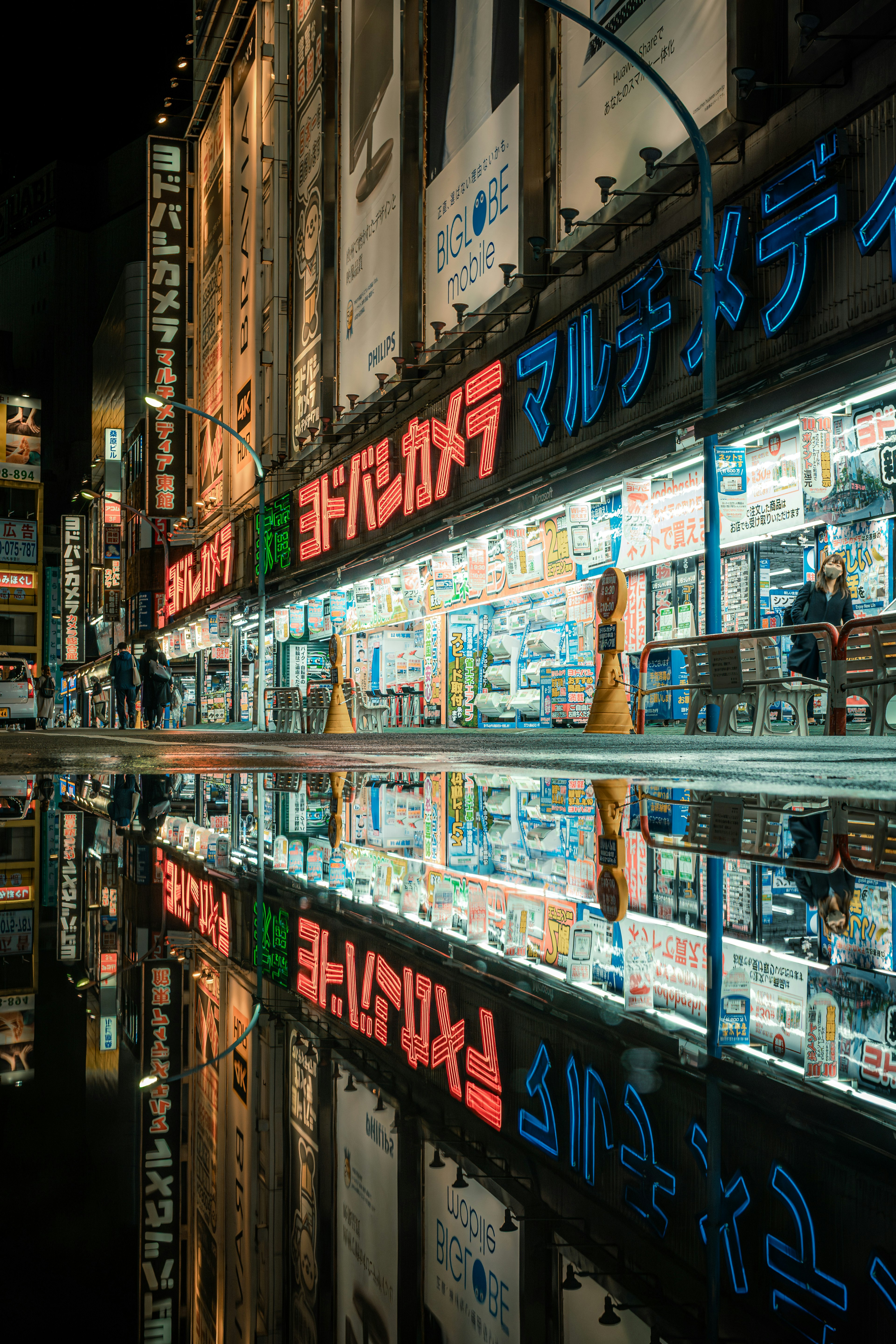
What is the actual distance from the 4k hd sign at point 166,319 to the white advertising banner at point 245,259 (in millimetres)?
5543

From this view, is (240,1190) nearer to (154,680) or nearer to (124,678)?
(154,680)

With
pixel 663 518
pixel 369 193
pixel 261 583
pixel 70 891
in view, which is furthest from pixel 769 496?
pixel 261 583

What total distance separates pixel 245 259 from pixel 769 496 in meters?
25.8

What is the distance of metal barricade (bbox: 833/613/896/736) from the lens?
31.1 feet

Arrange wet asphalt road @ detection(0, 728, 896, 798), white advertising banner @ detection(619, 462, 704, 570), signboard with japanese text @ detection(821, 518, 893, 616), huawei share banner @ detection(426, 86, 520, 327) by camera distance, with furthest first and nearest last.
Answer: huawei share banner @ detection(426, 86, 520, 327) → white advertising banner @ detection(619, 462, 704, 570) → signboard with japanese text @ detection(821, 518, 893, 616) → wet asphalt road @ detection(0, 728, 896, 798)

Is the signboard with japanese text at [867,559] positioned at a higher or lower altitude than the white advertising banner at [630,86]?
lower

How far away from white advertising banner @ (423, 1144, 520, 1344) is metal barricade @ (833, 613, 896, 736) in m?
8.95

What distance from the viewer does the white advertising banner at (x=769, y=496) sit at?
12.8 meters

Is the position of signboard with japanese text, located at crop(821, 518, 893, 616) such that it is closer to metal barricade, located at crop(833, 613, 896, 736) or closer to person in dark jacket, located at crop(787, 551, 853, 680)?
person in dark jacket, located at crop(787, 551, 853, 680)

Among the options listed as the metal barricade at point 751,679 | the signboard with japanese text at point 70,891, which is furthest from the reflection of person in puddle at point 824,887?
the metal barricade at point 751,679

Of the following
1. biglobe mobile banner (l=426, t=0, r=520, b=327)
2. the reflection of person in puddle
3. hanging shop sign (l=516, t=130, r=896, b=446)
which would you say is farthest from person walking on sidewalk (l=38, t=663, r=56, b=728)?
the reflection of person in puddle

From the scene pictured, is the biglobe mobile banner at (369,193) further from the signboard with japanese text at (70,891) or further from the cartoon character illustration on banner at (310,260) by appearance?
the signboard with japanese text at (70,891)

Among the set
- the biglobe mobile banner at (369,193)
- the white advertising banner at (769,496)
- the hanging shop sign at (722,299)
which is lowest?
the white advertising banner at (769,496)

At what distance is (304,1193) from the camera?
1.10 metres
